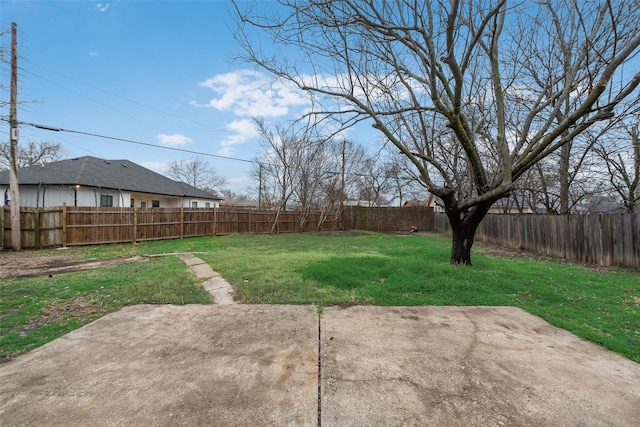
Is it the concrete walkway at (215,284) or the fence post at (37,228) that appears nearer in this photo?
the concrete walkway at (215,284)

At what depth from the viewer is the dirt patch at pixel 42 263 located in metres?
6.05

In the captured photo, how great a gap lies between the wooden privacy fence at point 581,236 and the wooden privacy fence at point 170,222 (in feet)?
35.5

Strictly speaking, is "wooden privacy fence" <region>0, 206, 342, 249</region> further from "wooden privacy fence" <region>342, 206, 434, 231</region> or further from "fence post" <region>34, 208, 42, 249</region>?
"wooden privacy fence" <region>342, 206, 434, 231</region>

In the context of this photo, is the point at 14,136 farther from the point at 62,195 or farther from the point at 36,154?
the point at 36,154

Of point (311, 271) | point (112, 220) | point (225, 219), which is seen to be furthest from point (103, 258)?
point (225, 219)

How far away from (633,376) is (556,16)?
628cm

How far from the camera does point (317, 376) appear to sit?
83.5 inches

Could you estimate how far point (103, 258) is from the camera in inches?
310

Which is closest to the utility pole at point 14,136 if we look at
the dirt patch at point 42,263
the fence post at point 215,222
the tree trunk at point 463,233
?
the dirt patch at point 42,263

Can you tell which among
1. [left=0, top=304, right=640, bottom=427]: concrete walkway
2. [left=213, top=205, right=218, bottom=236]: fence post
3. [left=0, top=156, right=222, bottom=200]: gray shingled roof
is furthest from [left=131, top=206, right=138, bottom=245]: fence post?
[left=0, top=304, right=640, bottom=427]: concrete walkway

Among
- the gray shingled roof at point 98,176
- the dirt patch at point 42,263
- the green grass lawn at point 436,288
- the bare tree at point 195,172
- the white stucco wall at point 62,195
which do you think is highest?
the bare tree at point 195,172

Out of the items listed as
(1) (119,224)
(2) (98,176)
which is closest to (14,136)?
(1) (119,224)

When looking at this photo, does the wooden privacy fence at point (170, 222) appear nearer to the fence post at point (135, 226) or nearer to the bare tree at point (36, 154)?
the fence post at point (135, 226)

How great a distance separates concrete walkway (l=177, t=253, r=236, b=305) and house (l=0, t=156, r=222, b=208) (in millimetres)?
14131
